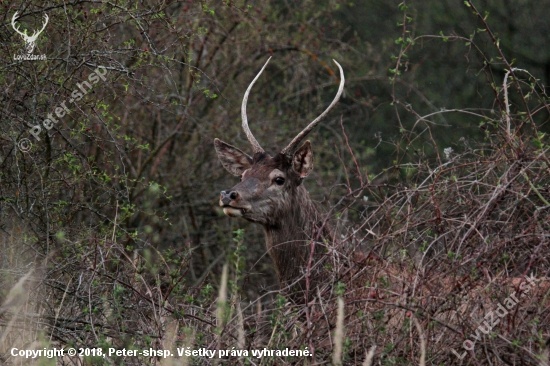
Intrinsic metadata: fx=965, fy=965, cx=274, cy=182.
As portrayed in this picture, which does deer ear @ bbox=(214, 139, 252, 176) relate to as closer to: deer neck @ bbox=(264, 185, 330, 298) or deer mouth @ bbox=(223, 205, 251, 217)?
deer neck @ bbox=(264, 185, 330, 298)

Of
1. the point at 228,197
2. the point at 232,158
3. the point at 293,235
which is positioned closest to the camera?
the point at 228,197

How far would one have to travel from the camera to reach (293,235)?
677cm

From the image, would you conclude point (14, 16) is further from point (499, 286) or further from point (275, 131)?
point (275, 131)

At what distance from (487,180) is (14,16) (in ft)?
10.4

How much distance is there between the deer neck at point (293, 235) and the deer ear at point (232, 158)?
718 mm

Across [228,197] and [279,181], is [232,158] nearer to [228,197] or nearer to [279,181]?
[279,181]

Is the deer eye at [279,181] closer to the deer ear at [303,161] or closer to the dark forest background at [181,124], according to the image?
the deer ear at [303,161]

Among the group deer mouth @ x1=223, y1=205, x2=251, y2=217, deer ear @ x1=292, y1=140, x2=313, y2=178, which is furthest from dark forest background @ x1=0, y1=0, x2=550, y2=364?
deer ear @ x1=292, y1=140, x2=313, y2=178

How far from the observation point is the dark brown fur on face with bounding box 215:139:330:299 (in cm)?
664

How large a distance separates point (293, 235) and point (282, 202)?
0.25m

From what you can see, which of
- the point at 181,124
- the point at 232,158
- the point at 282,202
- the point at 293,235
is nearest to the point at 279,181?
the point at 282,202

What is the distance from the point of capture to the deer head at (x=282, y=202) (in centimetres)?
666

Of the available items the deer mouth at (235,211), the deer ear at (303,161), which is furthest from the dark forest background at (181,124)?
the deer ear at (303,161)

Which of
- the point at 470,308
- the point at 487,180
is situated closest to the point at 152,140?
the point at 487,180
